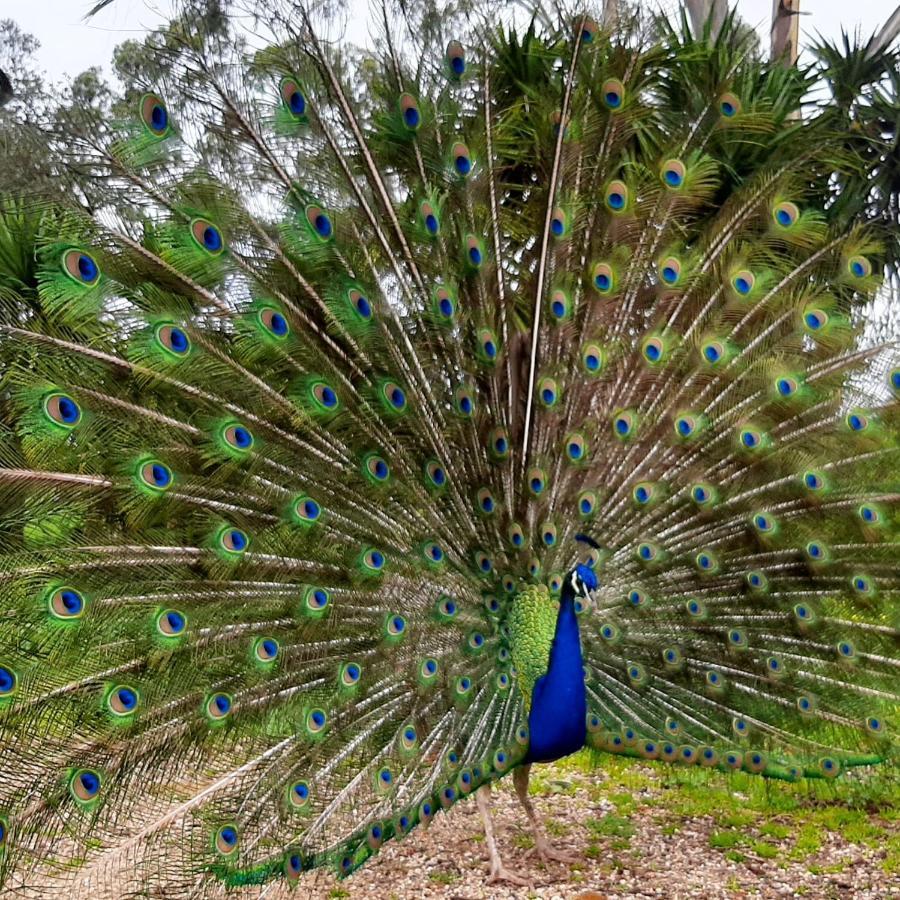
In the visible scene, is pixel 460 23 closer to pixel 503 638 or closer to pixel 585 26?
pixel 585 26

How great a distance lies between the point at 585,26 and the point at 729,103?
32.7 inches

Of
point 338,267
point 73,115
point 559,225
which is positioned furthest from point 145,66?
point 559,225

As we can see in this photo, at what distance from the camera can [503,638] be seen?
13.1 feet

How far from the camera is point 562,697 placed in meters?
3.68

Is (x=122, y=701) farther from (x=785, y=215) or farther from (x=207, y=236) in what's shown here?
(x=785, y=215)

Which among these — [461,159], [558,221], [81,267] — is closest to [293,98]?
[461,159]

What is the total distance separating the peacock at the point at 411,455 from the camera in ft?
10.0

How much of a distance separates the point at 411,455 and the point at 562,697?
1117 millimetres

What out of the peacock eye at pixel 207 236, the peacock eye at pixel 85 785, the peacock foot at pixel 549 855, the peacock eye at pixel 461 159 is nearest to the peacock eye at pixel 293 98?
the peacock eye at pixel 207 236

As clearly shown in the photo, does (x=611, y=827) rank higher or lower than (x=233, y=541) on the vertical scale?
lower

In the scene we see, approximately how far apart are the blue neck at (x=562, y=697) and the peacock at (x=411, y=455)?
0.02m

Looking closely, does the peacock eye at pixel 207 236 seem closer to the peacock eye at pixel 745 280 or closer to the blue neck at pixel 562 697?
the blue neck at pixel 562 697

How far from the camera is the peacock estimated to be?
305 cm

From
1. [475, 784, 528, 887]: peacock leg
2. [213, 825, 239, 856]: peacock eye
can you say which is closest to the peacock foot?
[475, 784, 528, 887]: peacock leg
